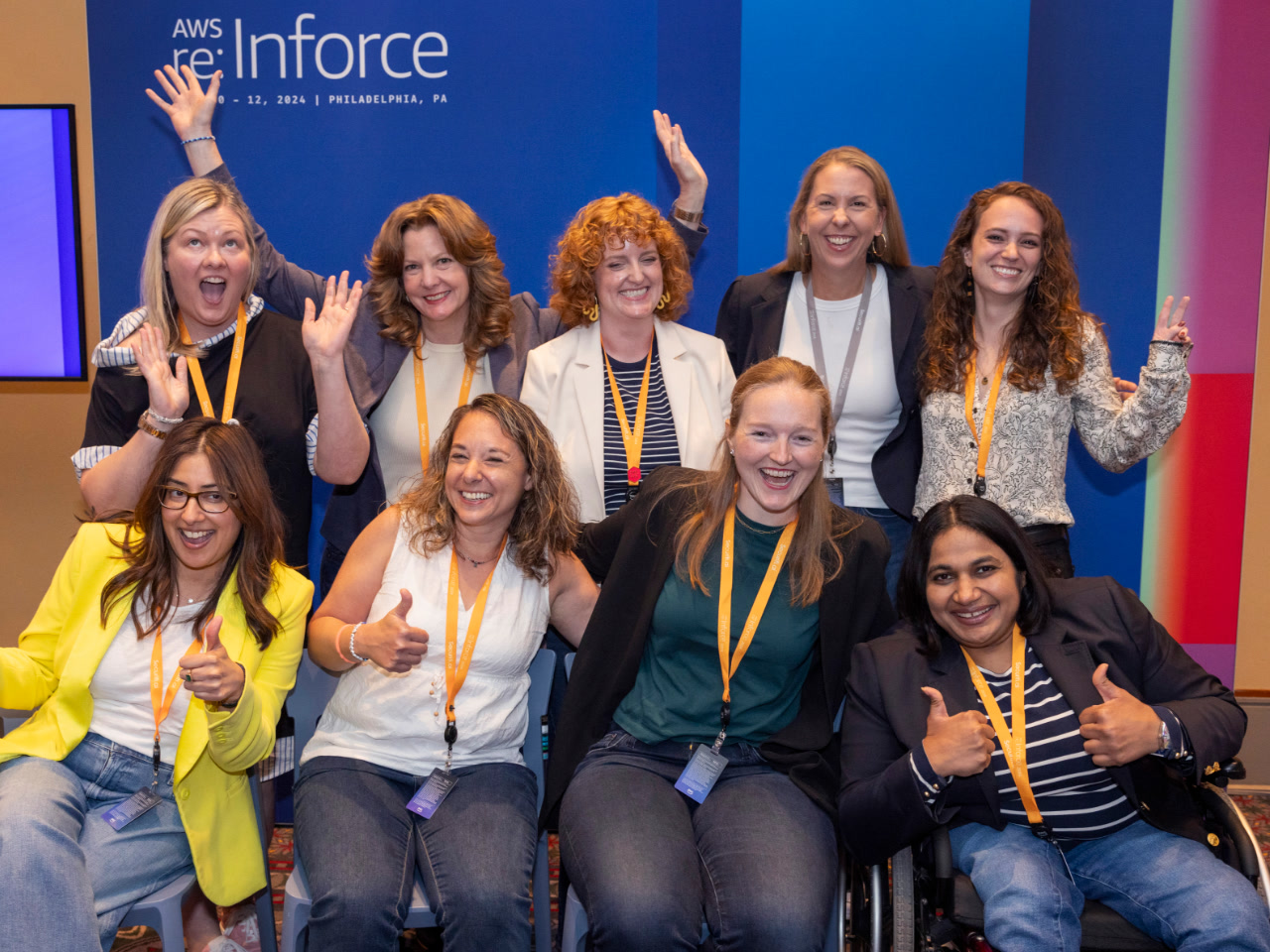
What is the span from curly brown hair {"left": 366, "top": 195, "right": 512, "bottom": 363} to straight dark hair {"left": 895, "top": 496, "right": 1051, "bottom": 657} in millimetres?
1429

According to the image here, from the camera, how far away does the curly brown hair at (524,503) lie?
8.41 feet

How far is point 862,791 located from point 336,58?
10.3 feet

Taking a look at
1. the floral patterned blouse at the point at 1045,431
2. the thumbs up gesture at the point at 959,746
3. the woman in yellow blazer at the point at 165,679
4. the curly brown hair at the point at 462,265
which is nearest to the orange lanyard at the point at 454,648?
the woman in yellow blazer at the point at 165,679

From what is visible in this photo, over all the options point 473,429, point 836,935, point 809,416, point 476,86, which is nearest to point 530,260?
point 476,86

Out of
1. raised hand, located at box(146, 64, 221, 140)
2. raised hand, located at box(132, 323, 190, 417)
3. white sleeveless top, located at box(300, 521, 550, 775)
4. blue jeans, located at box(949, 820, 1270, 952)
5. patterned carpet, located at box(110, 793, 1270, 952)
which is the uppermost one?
raised hand, located at box(146, 64, 221, 140)

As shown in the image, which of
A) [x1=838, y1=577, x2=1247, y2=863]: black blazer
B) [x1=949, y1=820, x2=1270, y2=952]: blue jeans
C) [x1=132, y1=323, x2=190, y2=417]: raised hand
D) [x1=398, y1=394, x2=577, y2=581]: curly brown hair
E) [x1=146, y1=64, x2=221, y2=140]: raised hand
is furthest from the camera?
[x1=146, y1=64, x2=221, y2=140]: raised hand

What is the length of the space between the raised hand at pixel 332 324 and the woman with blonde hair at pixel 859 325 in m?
1.22

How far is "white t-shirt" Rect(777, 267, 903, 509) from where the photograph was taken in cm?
309

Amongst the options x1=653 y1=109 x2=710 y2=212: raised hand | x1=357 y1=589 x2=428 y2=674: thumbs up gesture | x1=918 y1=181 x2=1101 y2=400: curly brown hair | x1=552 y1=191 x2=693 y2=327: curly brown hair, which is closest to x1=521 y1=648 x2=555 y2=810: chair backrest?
x1=357 y1=589 x2=428 y2=674: thumbs up gesture

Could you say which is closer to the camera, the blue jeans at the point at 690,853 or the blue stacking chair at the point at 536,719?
the blue jeans at the point at 690,853

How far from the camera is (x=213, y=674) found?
216cm

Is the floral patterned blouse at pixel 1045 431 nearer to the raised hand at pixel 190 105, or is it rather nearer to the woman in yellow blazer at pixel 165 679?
the woman in yellow blazer at pixel 165 679

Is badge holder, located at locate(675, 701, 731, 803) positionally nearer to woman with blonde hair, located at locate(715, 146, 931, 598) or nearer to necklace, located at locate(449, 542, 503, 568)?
necklace, located at locate(449, 542, 503, 568)

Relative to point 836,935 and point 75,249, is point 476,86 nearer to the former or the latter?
point 75,249
